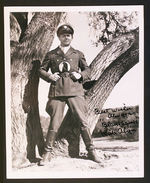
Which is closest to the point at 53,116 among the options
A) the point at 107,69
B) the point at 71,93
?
the point at 71,93

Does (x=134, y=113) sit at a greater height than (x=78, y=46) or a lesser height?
lesser

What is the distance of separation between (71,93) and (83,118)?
7 cm

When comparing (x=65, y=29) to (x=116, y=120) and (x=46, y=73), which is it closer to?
(x=46, y=73)

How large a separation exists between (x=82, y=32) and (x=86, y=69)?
9 cm

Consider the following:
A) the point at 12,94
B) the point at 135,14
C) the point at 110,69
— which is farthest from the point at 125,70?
the point at 12,94

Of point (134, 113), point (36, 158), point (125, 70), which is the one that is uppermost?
point (125, 70)

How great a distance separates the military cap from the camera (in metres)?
0.85

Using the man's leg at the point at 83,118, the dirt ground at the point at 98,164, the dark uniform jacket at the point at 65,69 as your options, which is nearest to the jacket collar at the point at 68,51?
the dark uniform jacket at the point at 65,69

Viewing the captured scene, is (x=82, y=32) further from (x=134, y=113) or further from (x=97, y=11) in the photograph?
(x=134, y=113)

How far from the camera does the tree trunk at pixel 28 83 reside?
847 mm

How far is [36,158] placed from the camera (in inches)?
33.4

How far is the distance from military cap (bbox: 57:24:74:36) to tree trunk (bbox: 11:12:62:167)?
0.01 m

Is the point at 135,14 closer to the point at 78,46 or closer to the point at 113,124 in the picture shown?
the point at 78,46

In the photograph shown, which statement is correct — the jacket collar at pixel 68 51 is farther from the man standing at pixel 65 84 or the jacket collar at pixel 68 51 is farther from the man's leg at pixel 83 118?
the man's leg at pixel 83 118
